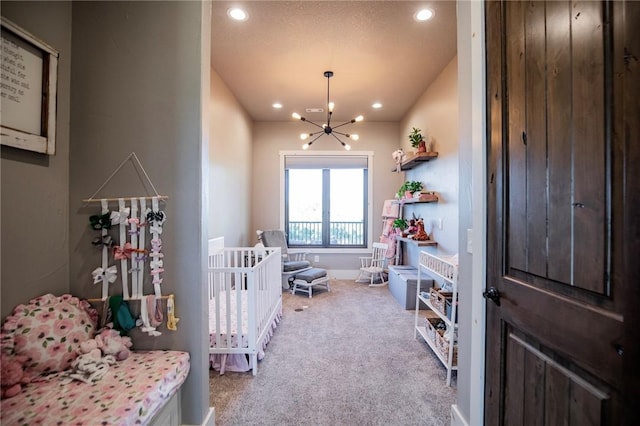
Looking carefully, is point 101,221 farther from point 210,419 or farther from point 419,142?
point 419,142

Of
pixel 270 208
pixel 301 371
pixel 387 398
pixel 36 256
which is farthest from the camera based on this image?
pixel 270 208

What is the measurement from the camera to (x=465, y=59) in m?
1.43

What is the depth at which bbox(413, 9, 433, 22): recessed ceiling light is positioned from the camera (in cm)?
223

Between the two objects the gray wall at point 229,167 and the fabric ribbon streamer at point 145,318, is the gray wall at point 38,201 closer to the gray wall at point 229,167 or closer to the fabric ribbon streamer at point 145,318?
the fabric ribbon streamer at point 145,318

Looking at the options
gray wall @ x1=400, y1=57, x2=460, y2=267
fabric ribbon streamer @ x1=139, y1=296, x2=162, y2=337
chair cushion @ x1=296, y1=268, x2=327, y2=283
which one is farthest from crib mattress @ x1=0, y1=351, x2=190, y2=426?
gray wall @ x1=400, y1=57, x2=460, y2=267

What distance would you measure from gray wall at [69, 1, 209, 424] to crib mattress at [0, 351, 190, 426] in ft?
0.67

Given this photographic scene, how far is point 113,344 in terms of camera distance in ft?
4.42

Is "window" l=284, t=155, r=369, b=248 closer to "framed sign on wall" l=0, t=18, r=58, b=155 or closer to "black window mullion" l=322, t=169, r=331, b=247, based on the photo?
"black window mullion" l=322, t=169, r=331, b=247

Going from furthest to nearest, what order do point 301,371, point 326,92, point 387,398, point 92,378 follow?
point 326,92 → point 301,371 → point 387,398 → point 92,378

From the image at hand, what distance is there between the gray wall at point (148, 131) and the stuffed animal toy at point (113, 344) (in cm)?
10

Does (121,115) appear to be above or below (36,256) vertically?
above

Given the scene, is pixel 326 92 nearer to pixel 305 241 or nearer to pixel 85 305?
pixel 305 241

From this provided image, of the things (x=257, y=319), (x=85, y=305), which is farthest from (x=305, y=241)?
(x=85, y=305)

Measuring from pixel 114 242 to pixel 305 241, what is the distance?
13.0 ft
